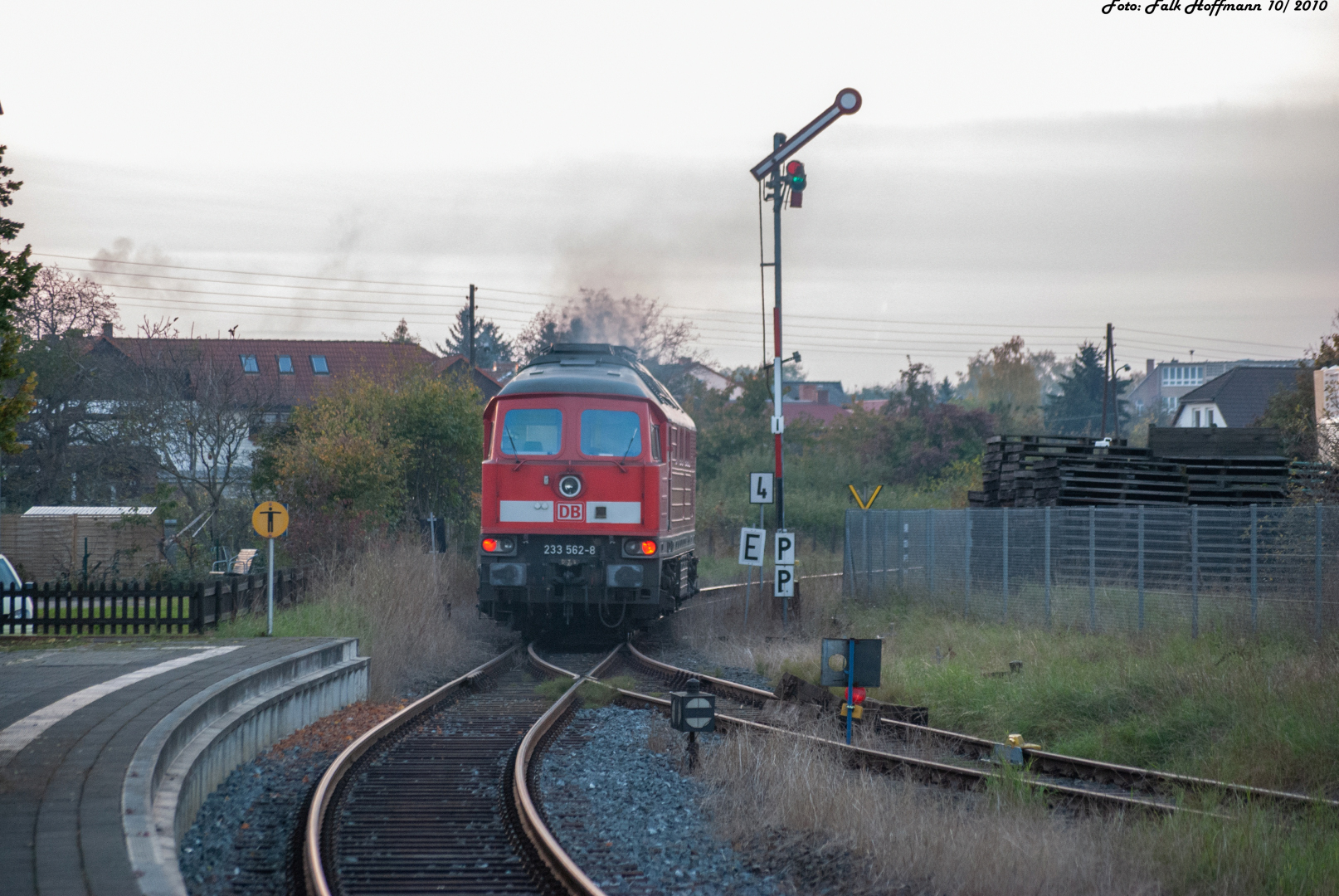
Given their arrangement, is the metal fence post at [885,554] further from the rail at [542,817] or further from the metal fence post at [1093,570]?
the rail at [542,817]

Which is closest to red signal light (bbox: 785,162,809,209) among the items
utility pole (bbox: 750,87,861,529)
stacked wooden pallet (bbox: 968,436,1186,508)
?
utility pole (bbox: 750,87,861,529)

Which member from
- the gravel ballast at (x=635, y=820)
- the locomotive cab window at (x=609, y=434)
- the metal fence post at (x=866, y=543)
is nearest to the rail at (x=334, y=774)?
the gravel ballast at (x=635, y=820)

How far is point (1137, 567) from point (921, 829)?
33.1 ft

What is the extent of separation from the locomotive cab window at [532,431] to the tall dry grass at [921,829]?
7.65 m

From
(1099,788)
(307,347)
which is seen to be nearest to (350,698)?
(1099,788)

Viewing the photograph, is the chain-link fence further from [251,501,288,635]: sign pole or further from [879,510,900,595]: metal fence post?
[251,501,288,635]: sign pole

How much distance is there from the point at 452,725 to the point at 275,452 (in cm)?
1354

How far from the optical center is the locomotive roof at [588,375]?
16.6 meters

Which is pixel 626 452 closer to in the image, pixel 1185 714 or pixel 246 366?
pixel 1185 714

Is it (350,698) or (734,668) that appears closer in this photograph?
(350,698)

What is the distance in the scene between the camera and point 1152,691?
36.9 feet

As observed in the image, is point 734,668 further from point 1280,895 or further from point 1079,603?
point 1280,895

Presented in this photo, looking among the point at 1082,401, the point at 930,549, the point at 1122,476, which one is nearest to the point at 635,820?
the point at 930,549

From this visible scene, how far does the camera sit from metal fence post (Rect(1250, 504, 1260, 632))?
1356cm
